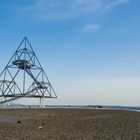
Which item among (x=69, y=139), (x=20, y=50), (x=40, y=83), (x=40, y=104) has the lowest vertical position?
(x=69, y=139)

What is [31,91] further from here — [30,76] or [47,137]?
[47,137]

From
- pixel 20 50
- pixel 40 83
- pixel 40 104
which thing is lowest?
pixel 40 104

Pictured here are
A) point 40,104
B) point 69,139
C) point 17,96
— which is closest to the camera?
point 69,139

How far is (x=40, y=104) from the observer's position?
266 ft

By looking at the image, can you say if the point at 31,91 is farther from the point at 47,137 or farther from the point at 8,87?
the point at 47,137

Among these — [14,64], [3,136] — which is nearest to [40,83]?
[14,64]

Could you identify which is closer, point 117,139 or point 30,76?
point 117,139

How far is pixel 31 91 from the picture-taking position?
76.4m

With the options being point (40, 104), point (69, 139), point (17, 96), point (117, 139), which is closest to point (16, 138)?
point (69, 139)

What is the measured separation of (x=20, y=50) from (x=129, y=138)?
2545 inches

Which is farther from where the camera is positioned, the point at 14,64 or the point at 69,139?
the point at 14,64

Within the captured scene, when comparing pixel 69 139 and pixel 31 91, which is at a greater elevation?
pixel 31 91

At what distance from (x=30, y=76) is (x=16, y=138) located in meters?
61.4

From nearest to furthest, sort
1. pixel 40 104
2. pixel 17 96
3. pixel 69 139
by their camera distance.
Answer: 1. pixel 69 139
2. pixel 17 96
3. pixel 40 104
